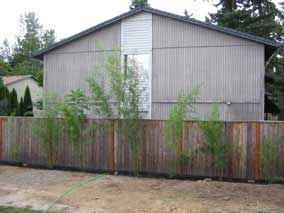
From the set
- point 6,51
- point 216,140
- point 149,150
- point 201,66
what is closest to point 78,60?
point 201,66

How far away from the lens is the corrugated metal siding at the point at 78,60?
1234 centimetres

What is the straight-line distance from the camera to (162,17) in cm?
1173

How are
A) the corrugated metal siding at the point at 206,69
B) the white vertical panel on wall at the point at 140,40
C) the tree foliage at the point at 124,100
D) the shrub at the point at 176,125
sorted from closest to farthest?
the shrub at the point at 176,125, the tree foliage at the point at 124,100, the corrugated metal siding at the point at 206,69, the white vertical panel on wall at the point at 140,40

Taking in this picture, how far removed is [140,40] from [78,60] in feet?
8.99

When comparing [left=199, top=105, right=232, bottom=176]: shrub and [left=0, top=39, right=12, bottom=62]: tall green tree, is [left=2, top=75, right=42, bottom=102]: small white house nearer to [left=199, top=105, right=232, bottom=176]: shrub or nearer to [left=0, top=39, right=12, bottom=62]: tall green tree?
[left=199, top=105, right=232, bottom=176]: shrub

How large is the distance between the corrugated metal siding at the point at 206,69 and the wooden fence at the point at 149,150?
3447mm

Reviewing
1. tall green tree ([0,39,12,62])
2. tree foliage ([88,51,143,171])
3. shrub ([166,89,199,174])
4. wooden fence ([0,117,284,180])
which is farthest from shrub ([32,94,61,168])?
tall green tree ([0,39,12,62])

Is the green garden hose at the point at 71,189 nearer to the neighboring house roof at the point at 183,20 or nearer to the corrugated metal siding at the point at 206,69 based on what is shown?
the corrugated metal siding at the point at 206,69

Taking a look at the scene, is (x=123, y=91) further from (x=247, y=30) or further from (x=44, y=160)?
(x=247, y=30)

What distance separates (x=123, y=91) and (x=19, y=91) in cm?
2199

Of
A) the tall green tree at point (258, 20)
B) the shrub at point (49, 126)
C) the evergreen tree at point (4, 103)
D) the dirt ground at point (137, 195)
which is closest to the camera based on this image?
the dirt ground at point (137, 195)

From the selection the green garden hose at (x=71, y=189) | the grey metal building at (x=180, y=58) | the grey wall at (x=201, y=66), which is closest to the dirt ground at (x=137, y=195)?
the green garden hose at (x=71, y=189)

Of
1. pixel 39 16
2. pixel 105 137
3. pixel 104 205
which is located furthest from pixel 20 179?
pixel 39 16

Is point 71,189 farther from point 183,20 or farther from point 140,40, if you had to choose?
point 183,20
